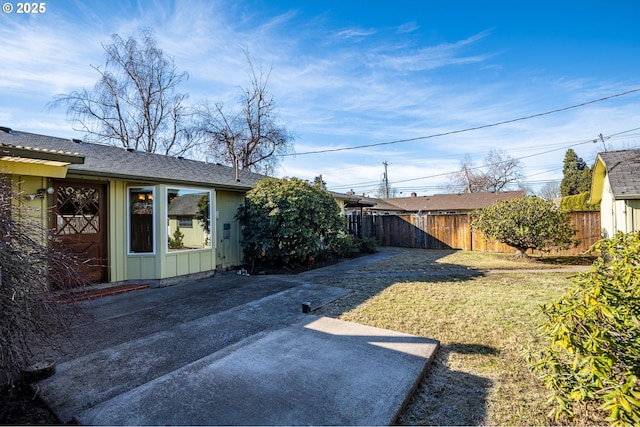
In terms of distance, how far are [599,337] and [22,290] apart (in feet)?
13.4

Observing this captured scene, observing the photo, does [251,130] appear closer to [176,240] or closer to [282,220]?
[282,220]

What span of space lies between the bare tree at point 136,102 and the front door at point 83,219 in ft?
40.7

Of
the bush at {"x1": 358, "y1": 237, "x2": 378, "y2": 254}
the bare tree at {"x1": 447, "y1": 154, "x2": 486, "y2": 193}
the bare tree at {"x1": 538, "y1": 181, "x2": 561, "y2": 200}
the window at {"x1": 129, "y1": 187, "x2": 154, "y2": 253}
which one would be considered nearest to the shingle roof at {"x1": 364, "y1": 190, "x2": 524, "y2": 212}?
the bare tree at {"x1": 447, "y1": 154, "x2": 486, "y2": 193}

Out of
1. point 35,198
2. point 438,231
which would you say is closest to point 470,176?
point 438,231

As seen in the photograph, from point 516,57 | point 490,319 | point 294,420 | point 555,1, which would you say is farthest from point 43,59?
point 516,57

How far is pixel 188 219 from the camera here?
7641 millimetres

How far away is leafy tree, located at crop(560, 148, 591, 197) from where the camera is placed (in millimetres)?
27859

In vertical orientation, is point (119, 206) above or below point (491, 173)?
below

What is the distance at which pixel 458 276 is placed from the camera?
8.16m

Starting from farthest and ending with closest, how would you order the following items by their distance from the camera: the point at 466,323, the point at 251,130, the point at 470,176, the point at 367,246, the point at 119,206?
1. the point at 470,176
2. the point at 251,130
3. the point at 367,246
4. the point at 119,206
5. the point at 466,323

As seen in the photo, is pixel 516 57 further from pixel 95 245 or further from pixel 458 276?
pixel 95 245

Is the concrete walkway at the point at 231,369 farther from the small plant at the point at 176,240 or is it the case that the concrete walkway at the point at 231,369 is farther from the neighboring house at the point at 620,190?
the neighboring house at the point at 620,190

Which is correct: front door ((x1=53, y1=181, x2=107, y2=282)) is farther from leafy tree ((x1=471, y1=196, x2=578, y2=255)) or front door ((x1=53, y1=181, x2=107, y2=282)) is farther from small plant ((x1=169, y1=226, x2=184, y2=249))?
leafy tree ((x1=471, y1=196, x2=578, y2=255))

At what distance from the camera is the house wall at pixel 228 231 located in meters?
8.89
